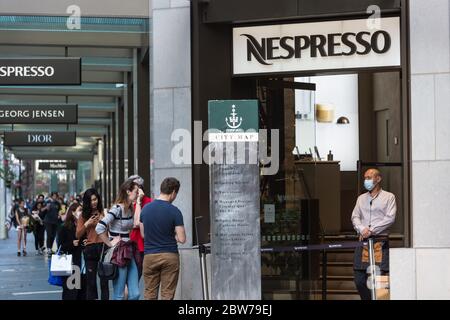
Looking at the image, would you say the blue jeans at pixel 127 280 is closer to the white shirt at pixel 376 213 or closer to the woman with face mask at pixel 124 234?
the woman with face mask at pixel 124 234

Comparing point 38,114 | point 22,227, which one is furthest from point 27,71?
point 22,227

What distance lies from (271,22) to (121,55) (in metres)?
7.38

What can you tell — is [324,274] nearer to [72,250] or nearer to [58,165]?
[72,250]

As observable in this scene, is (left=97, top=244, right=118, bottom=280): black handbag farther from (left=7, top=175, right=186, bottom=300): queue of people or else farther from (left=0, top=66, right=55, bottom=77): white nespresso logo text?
(left=0, top=66, right=55, bottom=77): white nespresso logo text

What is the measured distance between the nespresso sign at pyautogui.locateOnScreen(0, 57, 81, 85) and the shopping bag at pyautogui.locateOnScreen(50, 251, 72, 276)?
241 cm

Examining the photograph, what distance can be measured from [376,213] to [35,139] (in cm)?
1080

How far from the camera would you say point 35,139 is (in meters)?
20.2

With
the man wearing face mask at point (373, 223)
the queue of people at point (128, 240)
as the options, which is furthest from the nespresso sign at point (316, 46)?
the queue of people at point (128, 240)

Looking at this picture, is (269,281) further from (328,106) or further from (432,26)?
(328,106)

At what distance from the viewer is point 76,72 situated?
43.5 feet

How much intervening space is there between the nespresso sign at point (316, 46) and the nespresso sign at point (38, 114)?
4.71m

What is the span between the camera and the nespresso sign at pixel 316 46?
1212 centimetres

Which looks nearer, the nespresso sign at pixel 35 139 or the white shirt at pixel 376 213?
the white shirt at pixel 376 213

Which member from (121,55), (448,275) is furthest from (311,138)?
(121,55)
